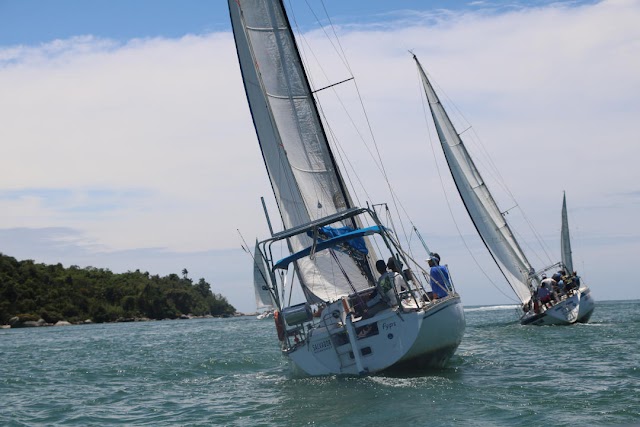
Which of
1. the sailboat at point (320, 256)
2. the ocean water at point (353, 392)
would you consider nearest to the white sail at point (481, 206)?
the ocean water at point (353, 392)

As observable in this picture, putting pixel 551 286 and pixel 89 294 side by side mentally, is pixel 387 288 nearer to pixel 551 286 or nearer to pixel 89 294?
pixel 551 286

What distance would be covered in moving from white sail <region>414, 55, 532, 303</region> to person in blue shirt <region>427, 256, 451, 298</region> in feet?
66.7

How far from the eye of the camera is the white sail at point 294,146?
22.4 metres

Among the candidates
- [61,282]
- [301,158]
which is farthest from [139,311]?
[301,158]

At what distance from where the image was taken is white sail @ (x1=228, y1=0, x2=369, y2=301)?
22.4 m

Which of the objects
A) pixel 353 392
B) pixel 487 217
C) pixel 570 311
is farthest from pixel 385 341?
pixel 487 217

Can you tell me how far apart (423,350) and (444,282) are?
2538 millimetres

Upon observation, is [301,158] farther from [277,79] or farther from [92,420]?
[92,420]

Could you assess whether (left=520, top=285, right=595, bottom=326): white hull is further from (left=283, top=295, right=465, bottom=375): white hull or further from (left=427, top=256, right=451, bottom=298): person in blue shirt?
(left=283, top=295, right=465, bottom=375): white hull

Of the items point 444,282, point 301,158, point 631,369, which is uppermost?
point 301,158

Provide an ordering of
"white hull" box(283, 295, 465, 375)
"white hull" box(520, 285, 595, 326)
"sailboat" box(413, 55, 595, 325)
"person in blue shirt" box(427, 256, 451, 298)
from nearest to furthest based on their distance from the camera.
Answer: "white hull" box(283, 295, 465, 375) → "person in blue shirt" box(427, 256, 451, 298) → "white hull" box(520, 285, 595, 326) → "sailboat" box(413, 55, 595, 325)

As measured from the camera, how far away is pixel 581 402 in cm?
1489

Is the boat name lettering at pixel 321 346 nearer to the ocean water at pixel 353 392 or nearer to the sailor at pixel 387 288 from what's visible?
the ocean water at pixel 353 392

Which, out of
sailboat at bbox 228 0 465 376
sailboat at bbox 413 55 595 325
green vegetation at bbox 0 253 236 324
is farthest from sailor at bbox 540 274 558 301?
green vegetation at bbox 0 253 236 324
